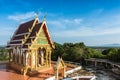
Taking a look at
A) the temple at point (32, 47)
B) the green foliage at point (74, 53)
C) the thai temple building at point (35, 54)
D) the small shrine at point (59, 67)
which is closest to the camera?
the small shrine at point (59, 67)

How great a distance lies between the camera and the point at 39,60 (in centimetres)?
1961

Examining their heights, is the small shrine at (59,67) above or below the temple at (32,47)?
below

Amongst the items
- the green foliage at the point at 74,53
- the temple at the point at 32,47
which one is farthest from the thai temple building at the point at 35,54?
the green foliage at the point at 74,53

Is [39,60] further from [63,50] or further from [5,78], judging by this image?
[63,50]

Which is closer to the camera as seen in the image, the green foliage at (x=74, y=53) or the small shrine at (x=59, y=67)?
the small shrine at (x=59, y=67)

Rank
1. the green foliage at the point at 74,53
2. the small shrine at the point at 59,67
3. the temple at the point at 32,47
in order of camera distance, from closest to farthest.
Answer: the small shrine at the point at 59,67, the temple at the point at 32,47, the green foliage at the point at 74,53

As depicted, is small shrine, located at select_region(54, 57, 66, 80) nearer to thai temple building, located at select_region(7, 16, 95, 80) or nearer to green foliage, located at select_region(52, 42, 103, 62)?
thai temple building, located at select_region(7, 16, 95, 80)

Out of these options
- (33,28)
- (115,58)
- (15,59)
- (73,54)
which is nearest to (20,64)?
(15,59)

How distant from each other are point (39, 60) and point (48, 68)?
86.1 inches

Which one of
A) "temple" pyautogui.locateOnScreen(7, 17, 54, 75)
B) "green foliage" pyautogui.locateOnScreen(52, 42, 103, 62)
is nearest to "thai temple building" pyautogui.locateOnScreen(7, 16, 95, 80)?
"temple" pyautogui.locateOnScreen(7, 17, 54, 75)

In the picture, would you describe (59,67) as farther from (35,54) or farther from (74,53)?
(74,53)

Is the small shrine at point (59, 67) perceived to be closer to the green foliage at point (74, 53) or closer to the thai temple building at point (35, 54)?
the thai temple building at point (35, 54)

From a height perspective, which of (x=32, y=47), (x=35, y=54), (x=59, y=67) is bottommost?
(x=59, y=67)

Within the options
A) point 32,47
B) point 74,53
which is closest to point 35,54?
point 32,47
